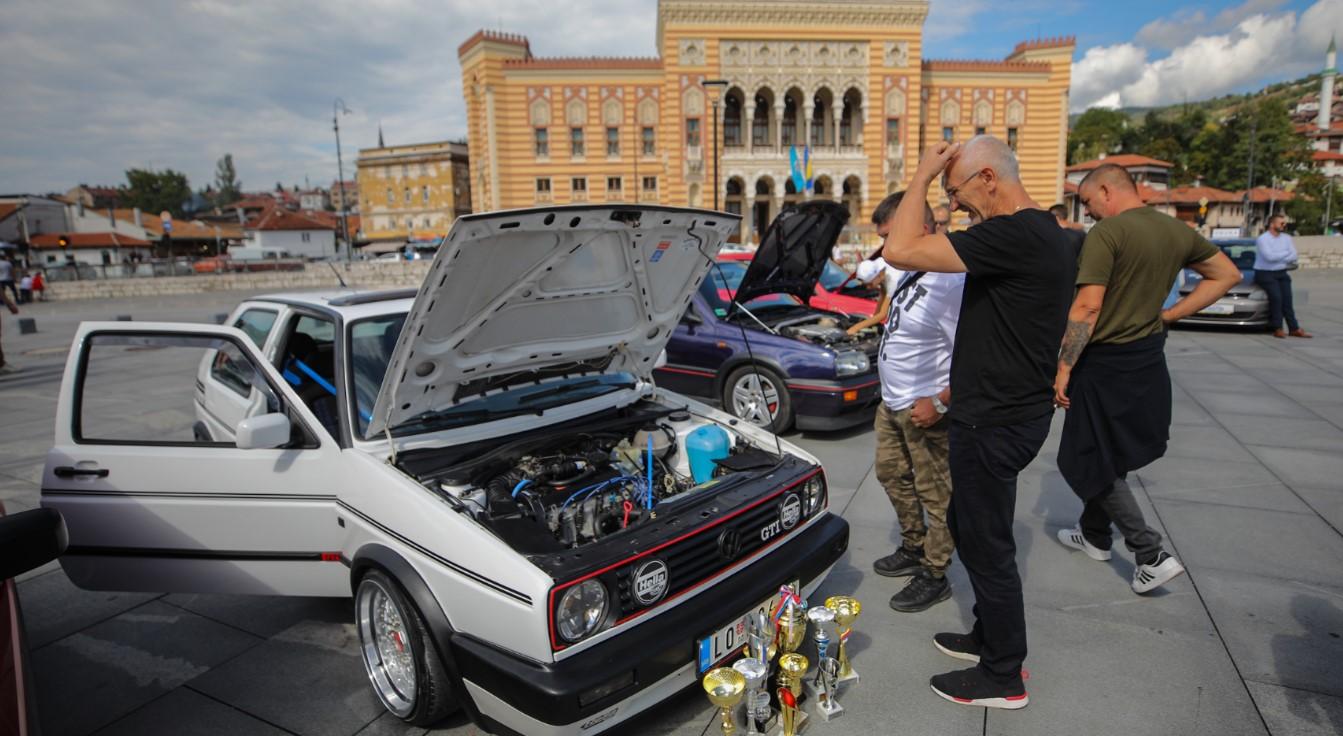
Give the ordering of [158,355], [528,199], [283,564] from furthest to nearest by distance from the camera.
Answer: [528,199] → [158,355] → [283,564]

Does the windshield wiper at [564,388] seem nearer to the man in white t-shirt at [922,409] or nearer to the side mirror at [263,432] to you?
the side mirror at [263,432]

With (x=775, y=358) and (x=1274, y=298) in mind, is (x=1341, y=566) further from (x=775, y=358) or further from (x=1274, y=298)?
(x=1274, y=298)

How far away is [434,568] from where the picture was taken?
7.92 feet

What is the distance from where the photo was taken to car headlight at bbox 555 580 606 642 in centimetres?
217

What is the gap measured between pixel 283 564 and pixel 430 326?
1.30 metres

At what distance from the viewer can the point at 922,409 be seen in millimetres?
3221

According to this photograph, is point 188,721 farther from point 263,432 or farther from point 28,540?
point 28,540

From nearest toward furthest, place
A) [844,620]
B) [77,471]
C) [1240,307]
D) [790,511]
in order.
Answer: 1. [844,620]
2. [790,511]
3. [77,471]
4. [1240,307]

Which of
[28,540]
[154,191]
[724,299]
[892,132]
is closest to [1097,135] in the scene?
[892,132]

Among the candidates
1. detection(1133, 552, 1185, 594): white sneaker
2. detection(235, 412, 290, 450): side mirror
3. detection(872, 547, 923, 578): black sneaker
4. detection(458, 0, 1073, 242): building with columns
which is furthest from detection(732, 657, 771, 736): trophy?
detection(458, 0, 1073, 242): building with columns

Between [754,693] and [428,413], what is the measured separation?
1.91 m

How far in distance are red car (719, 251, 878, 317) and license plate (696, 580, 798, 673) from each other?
648cm

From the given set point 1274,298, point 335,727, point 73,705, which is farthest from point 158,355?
point 1274,298

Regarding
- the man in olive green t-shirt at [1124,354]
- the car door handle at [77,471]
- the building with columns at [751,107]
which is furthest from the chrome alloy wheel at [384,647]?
the building with columns at [751,107]
